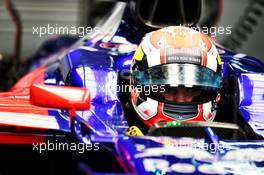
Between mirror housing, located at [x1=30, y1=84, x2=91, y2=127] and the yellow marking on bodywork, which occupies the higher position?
mirror housing, located at [x1=30, y1=84, x2=91, y2=127]

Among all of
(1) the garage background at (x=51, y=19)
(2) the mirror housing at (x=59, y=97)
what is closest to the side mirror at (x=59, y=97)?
(2) the mirror housing at (x=59, y=97)

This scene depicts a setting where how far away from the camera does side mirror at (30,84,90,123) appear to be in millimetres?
2689

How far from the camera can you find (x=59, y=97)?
2705mm

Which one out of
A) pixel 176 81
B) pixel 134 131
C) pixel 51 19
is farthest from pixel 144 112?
pixel 51 19

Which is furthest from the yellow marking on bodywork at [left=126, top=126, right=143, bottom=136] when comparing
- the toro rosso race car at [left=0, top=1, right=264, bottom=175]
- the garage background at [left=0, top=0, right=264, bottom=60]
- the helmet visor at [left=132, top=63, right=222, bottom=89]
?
the garage background at [left=0, top=0, right=264, bottom=60]

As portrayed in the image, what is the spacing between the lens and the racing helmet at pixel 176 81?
3.21 meters

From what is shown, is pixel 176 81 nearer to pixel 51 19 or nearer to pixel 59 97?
pixel 59 97

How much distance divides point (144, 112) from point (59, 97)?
28.6 inches

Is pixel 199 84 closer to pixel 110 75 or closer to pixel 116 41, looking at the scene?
pixel 110 75

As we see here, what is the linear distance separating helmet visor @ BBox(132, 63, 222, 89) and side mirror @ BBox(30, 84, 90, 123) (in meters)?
0.55

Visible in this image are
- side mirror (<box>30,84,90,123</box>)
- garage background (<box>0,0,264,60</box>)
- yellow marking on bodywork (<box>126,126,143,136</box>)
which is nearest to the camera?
side mirror (<box>30,84,90,123</box>)

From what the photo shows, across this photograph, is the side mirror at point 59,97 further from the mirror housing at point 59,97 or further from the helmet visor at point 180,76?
the helmet visor at point 180,76

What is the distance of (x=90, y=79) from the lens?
3.56m

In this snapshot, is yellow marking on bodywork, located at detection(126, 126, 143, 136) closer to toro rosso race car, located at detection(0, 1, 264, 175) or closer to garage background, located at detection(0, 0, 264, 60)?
toro rosso race car, located at detection(0, 1, 264, 175)
